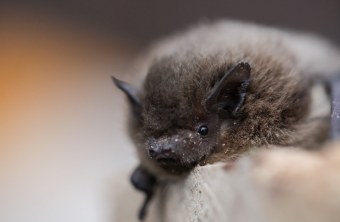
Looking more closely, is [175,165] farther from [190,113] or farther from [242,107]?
[242,107]

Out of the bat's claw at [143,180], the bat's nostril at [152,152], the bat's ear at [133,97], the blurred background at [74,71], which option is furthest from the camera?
the blurred background at [74,71]

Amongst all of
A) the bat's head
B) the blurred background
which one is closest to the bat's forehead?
the bat's head

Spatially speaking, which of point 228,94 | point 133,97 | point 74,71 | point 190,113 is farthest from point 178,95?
point 74,71

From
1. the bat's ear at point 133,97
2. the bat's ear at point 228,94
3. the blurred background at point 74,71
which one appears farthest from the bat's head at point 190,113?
the blurred background at point 74,71

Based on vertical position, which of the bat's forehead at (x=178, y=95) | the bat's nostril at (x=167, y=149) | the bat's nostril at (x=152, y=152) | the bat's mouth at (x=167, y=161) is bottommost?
the bat's mouth at (x=167, y=161)

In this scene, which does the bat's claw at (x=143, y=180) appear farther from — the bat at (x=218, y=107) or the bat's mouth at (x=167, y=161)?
the bat's mouth at (x=167, y=161)

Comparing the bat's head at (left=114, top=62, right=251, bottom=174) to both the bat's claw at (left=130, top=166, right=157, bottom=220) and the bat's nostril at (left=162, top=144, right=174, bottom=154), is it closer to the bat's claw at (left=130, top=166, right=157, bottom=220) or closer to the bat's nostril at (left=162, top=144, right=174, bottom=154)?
the bat's nostril at (left=162, top=144, right=174, bottom=154)

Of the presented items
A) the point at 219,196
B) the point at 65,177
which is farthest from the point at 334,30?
the point at 219,196
